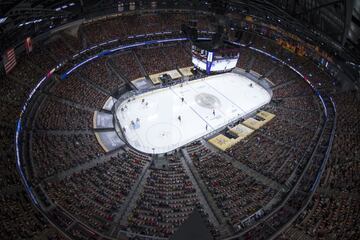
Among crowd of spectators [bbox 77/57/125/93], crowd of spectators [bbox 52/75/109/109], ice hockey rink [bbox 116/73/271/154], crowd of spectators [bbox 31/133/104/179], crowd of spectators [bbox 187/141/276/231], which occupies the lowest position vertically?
crowd of spectators [bbox 187/141/276/231]

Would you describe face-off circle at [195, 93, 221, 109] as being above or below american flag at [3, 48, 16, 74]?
below

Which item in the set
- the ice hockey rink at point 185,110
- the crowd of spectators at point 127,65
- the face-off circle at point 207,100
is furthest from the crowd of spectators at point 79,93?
the face-off circle at point 207,100

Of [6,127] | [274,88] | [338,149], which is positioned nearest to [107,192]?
[6,127]

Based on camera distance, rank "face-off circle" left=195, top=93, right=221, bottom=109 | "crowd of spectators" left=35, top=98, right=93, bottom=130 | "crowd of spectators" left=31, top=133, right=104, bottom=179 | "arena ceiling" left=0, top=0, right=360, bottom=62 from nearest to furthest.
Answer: "arena ceiling" left=0, top=0, right=360, bottom=62
"crowd of spectators" left=31, top=133, right=104, bottom=179
"crowd of spectators" left=35, top=98, right=93, bottom=130
"face-off circle" left=195, top=93, right=221, bottom=109

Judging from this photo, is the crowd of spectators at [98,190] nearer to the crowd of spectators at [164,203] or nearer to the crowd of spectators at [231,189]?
the crowd of spectators at [164,203]

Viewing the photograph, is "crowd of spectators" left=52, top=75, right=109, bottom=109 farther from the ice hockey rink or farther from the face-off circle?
the face-off circle

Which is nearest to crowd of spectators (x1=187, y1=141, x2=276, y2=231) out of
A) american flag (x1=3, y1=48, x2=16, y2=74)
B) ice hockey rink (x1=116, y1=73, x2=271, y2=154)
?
ice hockey rink (x1=116, y1=73, x2=271, y2=154)

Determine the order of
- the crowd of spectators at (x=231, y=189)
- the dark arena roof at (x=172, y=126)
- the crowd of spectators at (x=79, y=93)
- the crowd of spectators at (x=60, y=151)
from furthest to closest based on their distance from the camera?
the crowd of spectators at (x=79, y=93), the crowd of spectators at (x=60, y=151), the crowd of spectators at (x=231, y=189), the dark arena roof at (x=172, y=126)

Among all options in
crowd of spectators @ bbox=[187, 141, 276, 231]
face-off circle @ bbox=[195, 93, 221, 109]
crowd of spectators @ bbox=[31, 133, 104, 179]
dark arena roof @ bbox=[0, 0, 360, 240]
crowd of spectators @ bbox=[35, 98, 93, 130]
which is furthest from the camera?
face-off circle @ bbox=[195, 93, 221, 109]
